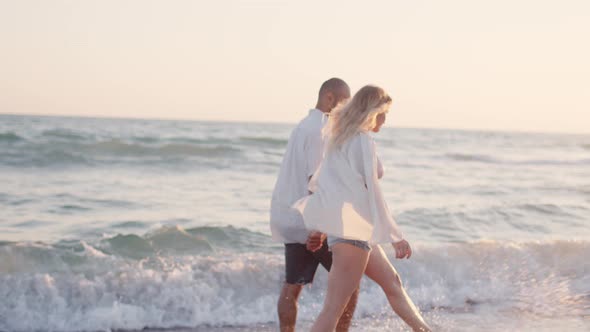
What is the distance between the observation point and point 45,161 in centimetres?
1758

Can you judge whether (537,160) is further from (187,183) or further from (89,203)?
(89,203)

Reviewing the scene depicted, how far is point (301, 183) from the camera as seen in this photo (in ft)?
15.0

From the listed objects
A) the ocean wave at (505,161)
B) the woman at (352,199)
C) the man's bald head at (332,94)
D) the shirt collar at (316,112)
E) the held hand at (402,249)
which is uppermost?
the man's bald head at (332,94)

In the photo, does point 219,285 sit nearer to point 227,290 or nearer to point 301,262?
point 227,290

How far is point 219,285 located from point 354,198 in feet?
11.2

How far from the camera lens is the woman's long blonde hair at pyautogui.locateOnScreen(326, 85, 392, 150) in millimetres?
3957

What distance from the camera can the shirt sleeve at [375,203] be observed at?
12.9 feet

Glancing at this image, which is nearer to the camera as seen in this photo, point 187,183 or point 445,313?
point 445,313

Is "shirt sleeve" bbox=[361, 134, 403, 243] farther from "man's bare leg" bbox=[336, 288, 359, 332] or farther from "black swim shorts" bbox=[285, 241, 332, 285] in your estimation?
"man's bare leg" bbox=[336, 288, 359, 332]

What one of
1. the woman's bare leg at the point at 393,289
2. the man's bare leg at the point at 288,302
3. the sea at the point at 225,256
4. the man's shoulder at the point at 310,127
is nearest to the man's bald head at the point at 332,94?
the man's shoulder at the point at 310,127

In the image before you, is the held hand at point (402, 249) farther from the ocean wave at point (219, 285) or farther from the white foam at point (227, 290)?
the ocean wave at point (219, 285)

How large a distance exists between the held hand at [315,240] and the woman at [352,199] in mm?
124

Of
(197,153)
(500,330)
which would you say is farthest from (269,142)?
Answer: (500,330)

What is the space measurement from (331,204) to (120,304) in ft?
10.2
